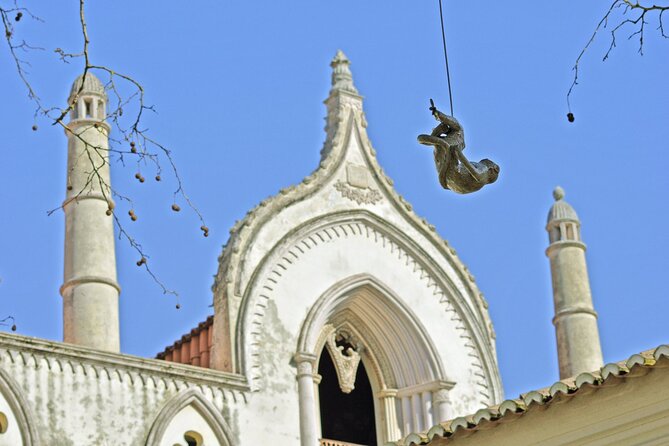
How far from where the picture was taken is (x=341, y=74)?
80.9 ft

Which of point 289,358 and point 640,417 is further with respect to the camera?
point 289,358

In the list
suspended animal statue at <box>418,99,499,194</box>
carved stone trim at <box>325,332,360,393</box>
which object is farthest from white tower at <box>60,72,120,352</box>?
suspended animal statue at <box>418,99,499,194</box>

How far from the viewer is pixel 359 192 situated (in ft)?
77.5

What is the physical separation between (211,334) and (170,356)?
1.21m

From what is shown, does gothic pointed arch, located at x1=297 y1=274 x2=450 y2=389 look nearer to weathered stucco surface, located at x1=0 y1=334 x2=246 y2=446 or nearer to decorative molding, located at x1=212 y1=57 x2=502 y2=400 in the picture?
decorative molding, located at x1=212 y1=57 x2=502 y2=400

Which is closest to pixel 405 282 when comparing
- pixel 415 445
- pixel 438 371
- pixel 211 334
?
pixel 438 371

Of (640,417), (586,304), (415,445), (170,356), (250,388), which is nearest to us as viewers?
(640,417)

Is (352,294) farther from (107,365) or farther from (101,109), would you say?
(107,365)

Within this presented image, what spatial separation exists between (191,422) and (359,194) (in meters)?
4.58

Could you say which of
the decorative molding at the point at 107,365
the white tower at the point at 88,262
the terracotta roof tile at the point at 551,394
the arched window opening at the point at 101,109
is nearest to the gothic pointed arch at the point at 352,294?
the decorative molding at the point at 107,365

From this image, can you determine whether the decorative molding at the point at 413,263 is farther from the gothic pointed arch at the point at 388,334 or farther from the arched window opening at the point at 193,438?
the arched window opening at the point at 193,438

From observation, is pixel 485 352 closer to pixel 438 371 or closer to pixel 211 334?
pixel 438 371

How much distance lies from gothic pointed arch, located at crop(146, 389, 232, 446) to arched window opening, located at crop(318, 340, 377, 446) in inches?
127

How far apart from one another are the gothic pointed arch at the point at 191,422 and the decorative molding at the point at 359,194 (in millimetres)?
4072
